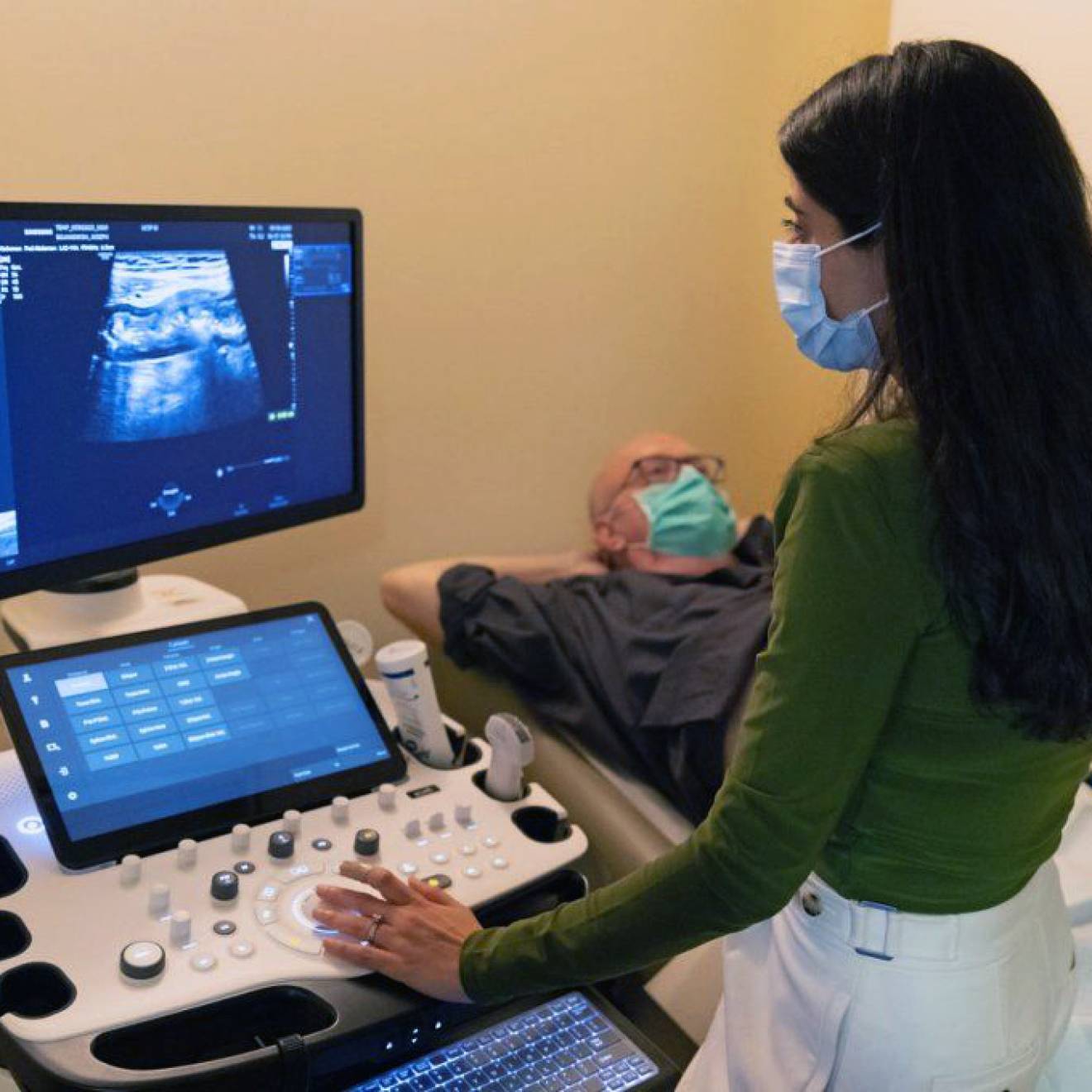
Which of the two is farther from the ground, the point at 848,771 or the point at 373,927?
the point at 848,771

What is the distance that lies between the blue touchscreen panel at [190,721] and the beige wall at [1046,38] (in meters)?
1.23

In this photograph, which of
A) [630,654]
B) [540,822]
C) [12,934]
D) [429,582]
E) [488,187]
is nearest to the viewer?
[12,934]

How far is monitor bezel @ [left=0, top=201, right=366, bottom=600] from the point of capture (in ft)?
3.84

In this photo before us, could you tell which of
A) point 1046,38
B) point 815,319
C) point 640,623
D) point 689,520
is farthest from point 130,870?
point 1046,38

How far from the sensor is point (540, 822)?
1315 mm

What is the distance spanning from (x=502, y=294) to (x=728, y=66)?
0.60 m

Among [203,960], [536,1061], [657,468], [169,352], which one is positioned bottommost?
[536,1061]

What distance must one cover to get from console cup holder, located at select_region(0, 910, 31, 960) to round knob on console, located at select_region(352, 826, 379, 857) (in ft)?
0.96

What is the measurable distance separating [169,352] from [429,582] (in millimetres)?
713

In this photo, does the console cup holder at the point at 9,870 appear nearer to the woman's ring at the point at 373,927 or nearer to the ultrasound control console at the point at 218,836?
the ultrasound control console at the point at 218,836

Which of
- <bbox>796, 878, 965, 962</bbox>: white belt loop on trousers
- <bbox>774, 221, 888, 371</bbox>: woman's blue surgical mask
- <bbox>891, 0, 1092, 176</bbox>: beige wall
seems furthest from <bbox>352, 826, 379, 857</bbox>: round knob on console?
<bbox>891, 0, 1092, 176</bbox>: beige wall

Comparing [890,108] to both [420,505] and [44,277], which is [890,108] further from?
[420,505]

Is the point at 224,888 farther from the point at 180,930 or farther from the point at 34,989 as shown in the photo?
the point at 34,989

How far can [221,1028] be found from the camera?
3.51 ft
